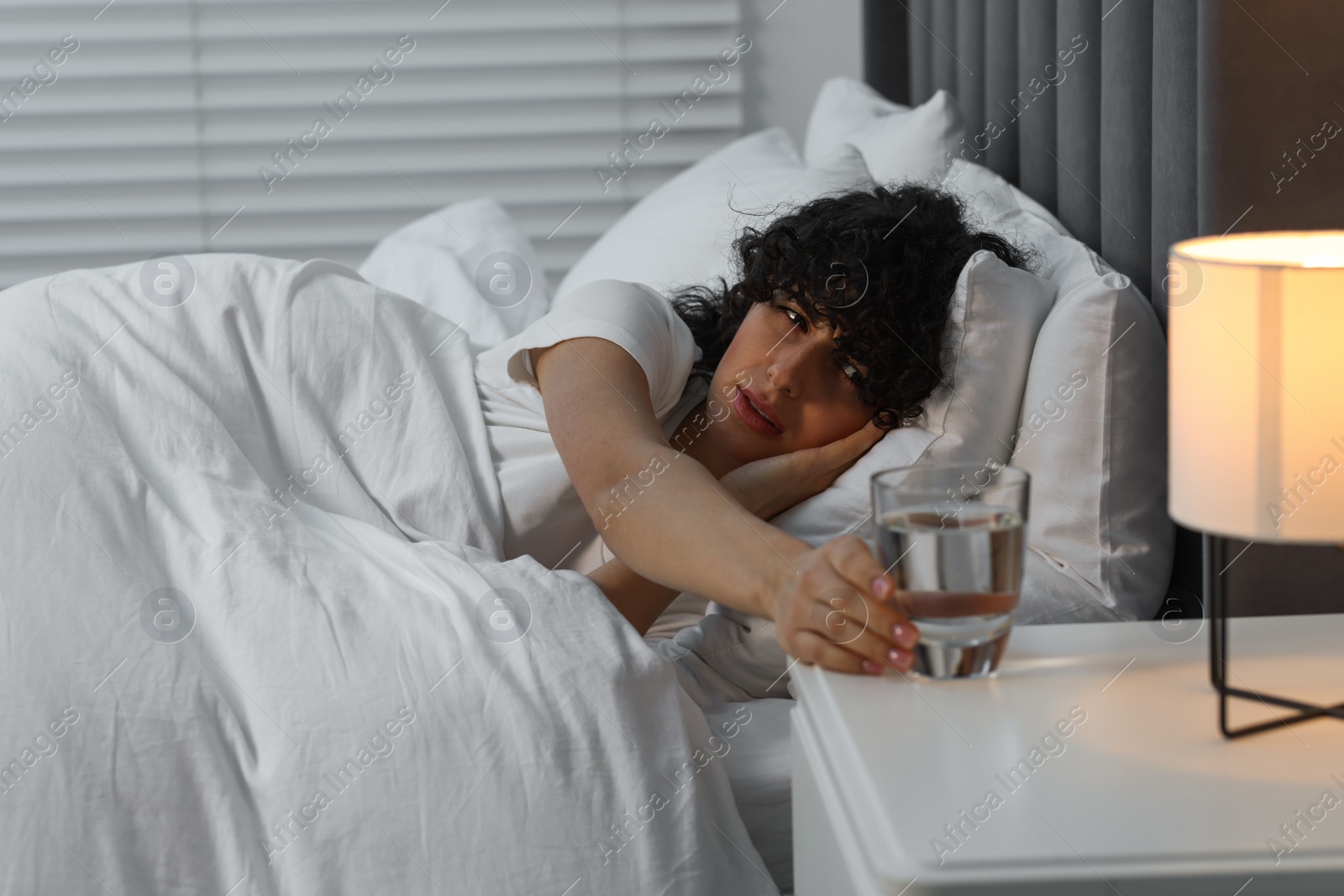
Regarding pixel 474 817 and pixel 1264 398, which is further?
pixel 474 817

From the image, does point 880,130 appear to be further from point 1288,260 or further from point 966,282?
point 1288,260

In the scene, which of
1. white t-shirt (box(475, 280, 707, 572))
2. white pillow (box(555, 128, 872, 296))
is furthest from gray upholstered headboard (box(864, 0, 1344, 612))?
white t-shirt (box(475, 280, 707, 572))

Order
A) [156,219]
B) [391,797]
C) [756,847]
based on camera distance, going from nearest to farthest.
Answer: [391,797], [756,847], [156,219]

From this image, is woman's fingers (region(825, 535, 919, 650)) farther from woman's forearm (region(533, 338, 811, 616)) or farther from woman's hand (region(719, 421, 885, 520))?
woman's hand (region(719, 421, 885, 520))

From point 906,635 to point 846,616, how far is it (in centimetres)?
4

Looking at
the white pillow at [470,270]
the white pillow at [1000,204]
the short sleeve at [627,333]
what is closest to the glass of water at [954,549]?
the short sleeve at [627,333]

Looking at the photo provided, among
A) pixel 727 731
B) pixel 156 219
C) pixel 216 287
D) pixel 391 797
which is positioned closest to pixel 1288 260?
pixel 727 731

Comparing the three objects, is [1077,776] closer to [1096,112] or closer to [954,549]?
[954,549]

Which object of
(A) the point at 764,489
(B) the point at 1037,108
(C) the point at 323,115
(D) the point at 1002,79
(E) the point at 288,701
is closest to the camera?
(E) the point at 288,701

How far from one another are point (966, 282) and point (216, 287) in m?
0.75

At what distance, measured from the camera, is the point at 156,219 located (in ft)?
8.04

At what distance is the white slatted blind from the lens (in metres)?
2.36

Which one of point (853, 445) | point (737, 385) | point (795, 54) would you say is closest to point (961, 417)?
point (853, 445)

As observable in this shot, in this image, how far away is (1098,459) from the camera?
0.96 m
